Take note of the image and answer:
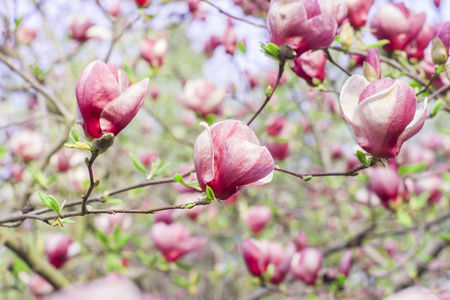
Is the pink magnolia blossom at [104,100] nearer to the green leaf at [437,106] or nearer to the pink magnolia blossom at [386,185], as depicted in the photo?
the green leaf at [437,106]

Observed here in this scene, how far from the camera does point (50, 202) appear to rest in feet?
2.45

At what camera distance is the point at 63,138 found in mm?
1384

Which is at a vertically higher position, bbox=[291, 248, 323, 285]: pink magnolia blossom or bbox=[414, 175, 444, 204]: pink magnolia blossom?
bbox=[291, 248, 323, 285]: pink magnolia blossom

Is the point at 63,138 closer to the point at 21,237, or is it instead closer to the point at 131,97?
the point at 21,237

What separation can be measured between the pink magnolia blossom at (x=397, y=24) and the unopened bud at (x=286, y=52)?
0.40m

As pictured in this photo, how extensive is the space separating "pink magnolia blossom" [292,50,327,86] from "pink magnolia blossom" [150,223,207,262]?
94cm

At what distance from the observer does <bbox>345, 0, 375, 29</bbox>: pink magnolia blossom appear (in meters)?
1.06

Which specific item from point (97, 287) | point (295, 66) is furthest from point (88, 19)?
point (97, 287)

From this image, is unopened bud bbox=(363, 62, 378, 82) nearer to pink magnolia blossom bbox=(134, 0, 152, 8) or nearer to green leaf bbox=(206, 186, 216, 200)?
green leaf bbox=(206, 186, 216, 200)

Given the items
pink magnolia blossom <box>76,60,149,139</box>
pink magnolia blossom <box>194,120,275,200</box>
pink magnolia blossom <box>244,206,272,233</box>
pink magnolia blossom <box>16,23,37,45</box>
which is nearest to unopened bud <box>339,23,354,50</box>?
pink magnolia blossom <box>194,120,275,200</box>

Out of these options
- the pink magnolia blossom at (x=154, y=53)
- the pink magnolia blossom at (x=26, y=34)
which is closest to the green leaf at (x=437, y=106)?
the pink magnolia blossom at (x=154, y=53)

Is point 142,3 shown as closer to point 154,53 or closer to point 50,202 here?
point 154,53

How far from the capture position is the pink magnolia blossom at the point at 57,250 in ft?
4.94

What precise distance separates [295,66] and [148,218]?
2.55 metres
